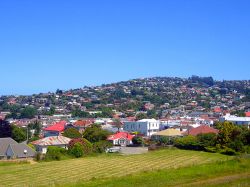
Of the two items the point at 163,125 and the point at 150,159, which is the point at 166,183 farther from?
the point at 163,125

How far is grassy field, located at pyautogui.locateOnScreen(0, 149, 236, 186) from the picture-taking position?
2327cm

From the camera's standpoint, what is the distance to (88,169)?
2783 centimetres

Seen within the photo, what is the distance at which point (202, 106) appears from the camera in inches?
5881

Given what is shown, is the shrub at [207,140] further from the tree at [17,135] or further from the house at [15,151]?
the tree at [17,135]

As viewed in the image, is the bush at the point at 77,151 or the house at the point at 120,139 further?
the house at the point at 120,139

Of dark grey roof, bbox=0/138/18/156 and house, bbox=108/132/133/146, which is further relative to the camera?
house, bbox=108/132/133/146

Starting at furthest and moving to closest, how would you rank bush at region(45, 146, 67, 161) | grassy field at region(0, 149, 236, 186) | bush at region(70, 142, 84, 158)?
bush at region(70, 142, 84, 158)
bush at region(45, 146, 67, 161)
grassy field at region(0, 149, 236, 186)

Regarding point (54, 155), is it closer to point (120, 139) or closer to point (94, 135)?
point (94, 135)

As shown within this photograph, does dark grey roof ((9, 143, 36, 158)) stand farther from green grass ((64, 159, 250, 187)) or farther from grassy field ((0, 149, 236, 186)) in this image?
green grass ((64, 159, 250, 187))

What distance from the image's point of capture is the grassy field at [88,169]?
23.3 m

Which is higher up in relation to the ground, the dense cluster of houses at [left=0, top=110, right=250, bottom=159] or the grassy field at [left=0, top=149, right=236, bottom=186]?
the dense cluster of houses at [left=0, top=110, right=250, bottom=159]

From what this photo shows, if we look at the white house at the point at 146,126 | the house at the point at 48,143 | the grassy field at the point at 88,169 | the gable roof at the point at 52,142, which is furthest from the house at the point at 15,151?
the white house at the point at 146,126

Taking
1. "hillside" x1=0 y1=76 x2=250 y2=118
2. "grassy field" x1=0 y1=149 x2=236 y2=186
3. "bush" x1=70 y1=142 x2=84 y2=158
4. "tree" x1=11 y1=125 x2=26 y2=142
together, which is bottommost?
"grassy field" x1=0 y1=149 x2=236 y2=186

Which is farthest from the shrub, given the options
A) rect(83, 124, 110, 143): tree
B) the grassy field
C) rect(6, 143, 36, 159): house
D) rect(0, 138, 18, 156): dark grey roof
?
rect(0, 138, 18, 156): dark grey roof
